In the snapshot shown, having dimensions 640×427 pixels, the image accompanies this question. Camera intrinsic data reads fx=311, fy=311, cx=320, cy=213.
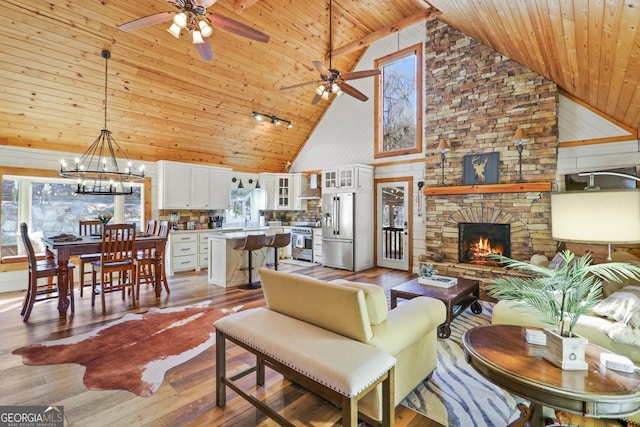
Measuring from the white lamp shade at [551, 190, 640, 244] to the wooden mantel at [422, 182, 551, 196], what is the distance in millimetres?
3855

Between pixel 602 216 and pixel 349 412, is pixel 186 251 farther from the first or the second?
pixel 602 216

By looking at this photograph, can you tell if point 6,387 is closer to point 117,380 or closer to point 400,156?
point 117,380

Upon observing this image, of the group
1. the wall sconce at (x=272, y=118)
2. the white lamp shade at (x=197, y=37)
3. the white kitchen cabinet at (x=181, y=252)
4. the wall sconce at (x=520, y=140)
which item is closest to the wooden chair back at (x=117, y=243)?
the white kitchen cabinet at (x=181, y=252)

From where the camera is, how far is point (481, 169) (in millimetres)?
5402

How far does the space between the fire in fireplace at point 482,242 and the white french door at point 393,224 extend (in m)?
1.13

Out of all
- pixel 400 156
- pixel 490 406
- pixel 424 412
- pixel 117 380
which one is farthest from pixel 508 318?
pixel 400 156

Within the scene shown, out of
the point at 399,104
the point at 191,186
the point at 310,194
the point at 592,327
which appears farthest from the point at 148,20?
the point at 310,194

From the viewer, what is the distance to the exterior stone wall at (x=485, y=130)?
4.83 m

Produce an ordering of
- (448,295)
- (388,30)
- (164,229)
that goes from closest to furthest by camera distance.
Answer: (448,295) → (164,229) → (388,30)

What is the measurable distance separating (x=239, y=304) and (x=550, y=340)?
378 cm

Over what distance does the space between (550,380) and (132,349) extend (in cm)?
335

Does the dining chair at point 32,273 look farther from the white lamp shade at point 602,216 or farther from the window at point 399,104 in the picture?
the window at point 399,104

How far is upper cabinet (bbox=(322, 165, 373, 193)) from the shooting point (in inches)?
265

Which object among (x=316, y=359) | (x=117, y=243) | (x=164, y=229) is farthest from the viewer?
(x=164, y=229)
